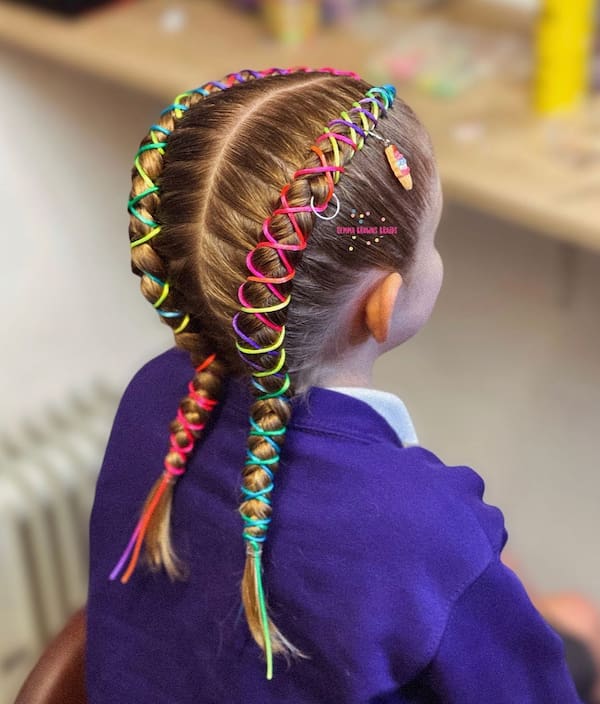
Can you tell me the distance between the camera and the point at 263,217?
2.28ft

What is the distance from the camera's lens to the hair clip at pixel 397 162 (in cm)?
71

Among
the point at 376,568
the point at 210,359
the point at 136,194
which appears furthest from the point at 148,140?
the point at 376,568

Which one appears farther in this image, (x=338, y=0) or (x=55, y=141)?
(x=55, y=141)

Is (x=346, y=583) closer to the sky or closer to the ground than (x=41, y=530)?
closer to the sky

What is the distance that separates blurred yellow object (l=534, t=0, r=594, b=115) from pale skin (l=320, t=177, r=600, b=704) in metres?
0.71

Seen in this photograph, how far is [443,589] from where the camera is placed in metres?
0.70

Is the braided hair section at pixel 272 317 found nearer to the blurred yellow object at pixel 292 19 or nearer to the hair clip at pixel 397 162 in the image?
the hair clip at pixel 397 162

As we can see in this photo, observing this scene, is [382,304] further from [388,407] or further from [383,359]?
[383,359]

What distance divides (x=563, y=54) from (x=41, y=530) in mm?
1163

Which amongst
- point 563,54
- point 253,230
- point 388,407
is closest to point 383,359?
point 563,54

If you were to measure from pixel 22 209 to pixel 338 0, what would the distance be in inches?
28.9

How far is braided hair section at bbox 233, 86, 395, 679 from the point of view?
0.68 meters

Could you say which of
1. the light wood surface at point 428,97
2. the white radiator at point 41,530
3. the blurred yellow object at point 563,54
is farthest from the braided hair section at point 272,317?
the white radiator at point 41,530

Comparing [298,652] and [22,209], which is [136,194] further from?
[22,209]
